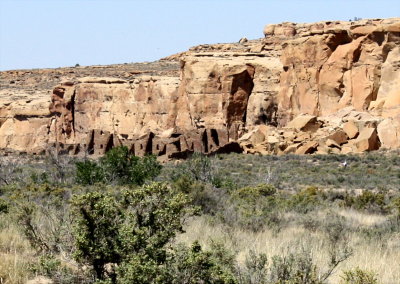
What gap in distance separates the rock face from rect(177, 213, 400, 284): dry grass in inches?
1192

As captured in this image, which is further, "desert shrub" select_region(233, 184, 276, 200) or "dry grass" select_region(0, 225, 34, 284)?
"desert shrub" select_region(233, 184, 276, 200)

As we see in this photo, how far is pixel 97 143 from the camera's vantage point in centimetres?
5303

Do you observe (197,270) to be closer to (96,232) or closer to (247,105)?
(96,232)

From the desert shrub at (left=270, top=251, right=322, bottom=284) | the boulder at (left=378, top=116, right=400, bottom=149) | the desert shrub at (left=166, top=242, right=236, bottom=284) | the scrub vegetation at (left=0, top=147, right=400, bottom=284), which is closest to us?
the desert shrub at (left=166, top=242, right=236, bottom=284)

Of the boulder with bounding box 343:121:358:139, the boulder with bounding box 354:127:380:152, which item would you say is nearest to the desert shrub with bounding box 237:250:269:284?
the boulder with bounding box 354:127:380:152

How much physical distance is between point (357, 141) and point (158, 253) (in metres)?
35.0

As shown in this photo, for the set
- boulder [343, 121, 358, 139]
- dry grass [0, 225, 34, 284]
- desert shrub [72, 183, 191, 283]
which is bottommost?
boulder [343, 121, 358, 139]

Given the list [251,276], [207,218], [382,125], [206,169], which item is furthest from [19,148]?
[251,276]

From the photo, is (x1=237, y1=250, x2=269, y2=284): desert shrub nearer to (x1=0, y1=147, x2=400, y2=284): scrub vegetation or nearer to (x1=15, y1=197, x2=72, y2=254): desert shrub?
(x1=0, y1=147, x2=400, y2=284): scrub vegetation

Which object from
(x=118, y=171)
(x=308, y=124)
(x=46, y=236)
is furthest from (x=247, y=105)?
(x=46, y=236)

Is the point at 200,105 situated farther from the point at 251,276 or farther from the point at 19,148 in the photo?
the point at 251,276

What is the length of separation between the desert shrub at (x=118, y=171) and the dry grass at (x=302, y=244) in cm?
1406

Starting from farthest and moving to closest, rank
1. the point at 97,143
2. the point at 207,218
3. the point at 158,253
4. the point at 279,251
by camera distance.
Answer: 1. the point at 97,143
2. the point at 207,218
3. the point at 279,251
4. the point at 158,253

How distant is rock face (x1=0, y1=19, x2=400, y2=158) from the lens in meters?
41.2
